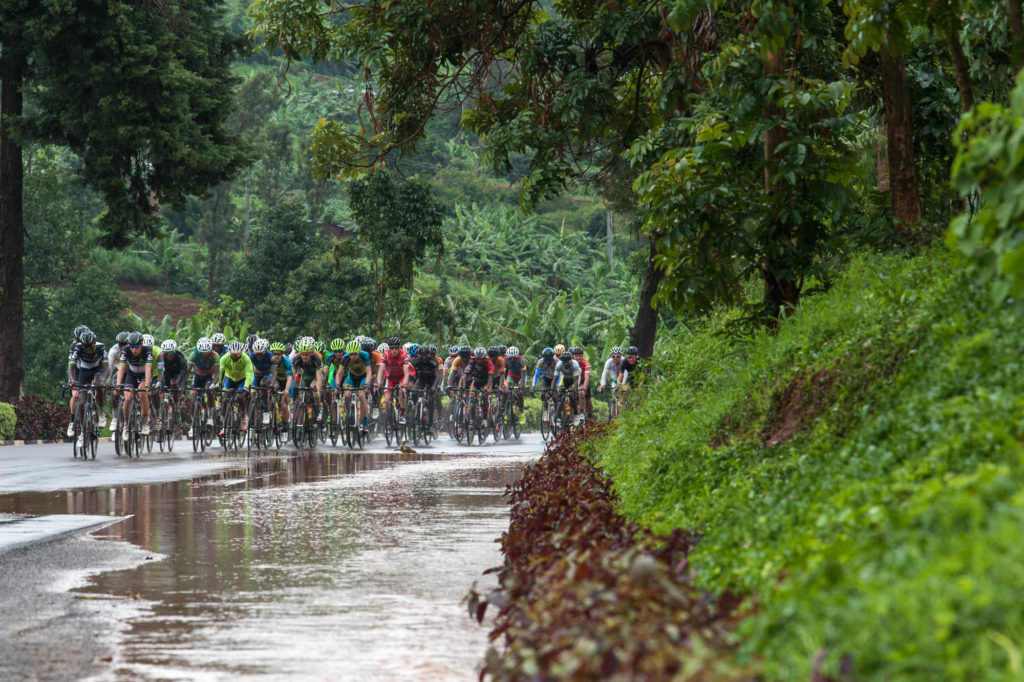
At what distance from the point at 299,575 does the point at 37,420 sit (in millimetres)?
24726

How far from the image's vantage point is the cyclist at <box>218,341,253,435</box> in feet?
86.8

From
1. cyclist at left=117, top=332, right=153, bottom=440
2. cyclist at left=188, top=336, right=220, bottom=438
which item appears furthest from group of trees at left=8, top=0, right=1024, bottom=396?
cyclist at left=188, top=336, right=220, bottom=438

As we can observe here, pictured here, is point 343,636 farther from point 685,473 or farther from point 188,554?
point 188,554

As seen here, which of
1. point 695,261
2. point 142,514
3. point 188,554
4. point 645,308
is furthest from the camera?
point 645,308

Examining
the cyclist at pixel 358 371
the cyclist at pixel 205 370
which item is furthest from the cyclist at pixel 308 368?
the cyclist at pixel 205 370

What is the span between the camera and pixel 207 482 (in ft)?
57.0

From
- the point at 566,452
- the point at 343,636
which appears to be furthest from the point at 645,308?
the point at 343,636

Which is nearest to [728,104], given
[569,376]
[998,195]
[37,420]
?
[998,195]

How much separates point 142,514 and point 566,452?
4.86 m

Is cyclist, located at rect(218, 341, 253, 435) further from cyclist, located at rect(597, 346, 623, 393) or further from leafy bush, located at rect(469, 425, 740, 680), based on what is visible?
leafy bush, located at rect(469, 425, 740, 680)

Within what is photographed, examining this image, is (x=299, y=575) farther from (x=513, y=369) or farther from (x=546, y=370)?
(x=513, y=369)

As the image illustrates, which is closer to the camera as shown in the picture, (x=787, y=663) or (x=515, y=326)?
(x=787, y=663)

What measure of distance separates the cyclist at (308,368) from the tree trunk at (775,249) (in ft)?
57.0

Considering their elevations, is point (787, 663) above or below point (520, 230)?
below
